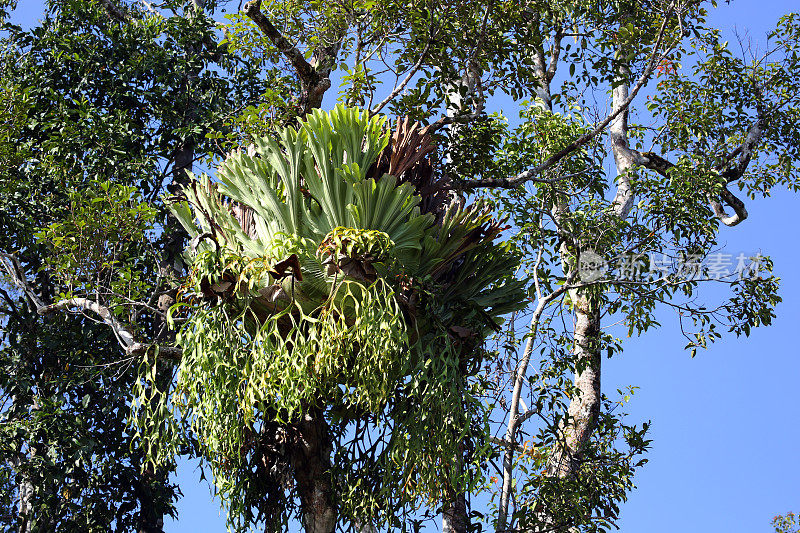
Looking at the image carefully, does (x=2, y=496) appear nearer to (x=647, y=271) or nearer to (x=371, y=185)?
(x=371, y=185)

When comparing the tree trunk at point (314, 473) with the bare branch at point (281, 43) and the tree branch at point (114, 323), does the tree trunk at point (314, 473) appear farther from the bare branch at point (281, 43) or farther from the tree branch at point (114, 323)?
the bare branch at point (281, 43)

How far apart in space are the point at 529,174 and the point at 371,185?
232cm

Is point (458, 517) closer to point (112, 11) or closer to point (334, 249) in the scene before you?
point (334, 249)

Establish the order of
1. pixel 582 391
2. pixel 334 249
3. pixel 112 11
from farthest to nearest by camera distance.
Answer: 1. pixel 112 11
2. pixel 582 391
3. pixel 334 249

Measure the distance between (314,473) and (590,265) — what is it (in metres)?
3.19

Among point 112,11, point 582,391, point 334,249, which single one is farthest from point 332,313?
point 112,11

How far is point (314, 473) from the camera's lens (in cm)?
678

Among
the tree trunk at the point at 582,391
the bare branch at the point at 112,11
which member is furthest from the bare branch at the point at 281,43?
the bare branch at the point at 112,11

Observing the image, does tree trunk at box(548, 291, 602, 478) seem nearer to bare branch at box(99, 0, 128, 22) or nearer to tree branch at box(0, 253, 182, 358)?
tree branch at box(0, 253, 182, 358)

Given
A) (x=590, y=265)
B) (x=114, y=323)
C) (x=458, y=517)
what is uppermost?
(x=590, y=265)

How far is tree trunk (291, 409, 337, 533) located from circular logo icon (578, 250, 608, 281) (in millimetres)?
2870

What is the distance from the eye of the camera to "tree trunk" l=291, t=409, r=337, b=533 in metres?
6.71

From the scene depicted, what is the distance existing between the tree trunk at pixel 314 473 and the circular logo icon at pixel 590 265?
2870 mm

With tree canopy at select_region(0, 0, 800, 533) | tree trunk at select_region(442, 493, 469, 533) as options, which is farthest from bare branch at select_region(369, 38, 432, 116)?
tree trunk at select_region(442, 493, 469, 533)
